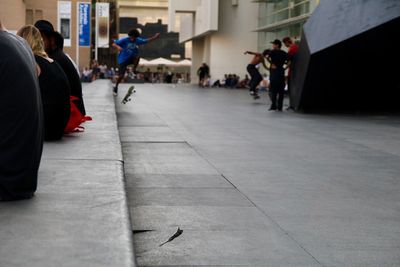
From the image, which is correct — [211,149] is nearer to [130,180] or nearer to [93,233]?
[130,180]

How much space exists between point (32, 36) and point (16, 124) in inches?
67.0

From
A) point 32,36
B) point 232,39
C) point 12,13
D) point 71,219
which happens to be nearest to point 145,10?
point 232,39

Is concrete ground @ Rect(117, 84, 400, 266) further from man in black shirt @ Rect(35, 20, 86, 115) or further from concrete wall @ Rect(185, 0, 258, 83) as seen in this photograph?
concrete wall @ Rect(185, 0, 258, 83)

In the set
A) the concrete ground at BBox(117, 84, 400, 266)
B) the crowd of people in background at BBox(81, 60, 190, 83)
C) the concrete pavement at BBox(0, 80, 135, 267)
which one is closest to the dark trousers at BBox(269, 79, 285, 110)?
the concrete ground at BBox(117, 84, 400, 266)

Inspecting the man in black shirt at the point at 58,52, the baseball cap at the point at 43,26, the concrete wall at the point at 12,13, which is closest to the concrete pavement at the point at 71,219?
the baseball cap at the point at 43,26

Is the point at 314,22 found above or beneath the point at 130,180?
above

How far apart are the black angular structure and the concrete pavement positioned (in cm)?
889

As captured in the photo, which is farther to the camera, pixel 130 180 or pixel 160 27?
pixel 160 27

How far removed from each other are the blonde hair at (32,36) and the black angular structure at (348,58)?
339 inches

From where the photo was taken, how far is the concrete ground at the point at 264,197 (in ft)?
12.2

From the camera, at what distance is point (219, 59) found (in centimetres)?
5203

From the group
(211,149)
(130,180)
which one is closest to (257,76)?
(211,149)

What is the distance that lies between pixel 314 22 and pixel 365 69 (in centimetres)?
161

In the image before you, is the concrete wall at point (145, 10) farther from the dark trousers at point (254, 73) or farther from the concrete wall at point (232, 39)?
the dark trousers at point (254, 73)
